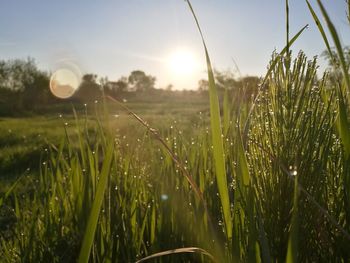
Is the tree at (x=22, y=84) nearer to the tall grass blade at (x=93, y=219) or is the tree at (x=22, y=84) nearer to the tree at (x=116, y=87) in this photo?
the tree at (x=116, y=87)

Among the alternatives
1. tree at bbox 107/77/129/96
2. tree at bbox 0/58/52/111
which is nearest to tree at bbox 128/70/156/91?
tree at bbox 107/77/129/96

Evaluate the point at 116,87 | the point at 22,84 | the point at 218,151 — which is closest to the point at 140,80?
the point at 116,87

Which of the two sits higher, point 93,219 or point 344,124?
point 344,124

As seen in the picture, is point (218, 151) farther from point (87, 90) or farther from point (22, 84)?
point (87, 90)

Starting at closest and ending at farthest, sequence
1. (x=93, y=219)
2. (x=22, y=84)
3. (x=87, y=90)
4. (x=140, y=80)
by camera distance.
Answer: (x=93, y=219) < (x=22, y=84) < (x=87, y=90) < (x=140, y=80)

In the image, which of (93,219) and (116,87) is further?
(116,87)

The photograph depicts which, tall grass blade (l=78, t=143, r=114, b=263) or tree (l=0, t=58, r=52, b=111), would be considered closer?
tall grass blade (l=78, t=143, r=114, b=263)

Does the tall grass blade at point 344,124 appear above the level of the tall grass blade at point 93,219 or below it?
above

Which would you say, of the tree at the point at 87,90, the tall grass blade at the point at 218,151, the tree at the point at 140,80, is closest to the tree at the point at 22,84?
the tree at the point at 87,90

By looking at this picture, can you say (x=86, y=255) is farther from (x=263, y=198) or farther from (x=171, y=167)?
(x=171, y=167)

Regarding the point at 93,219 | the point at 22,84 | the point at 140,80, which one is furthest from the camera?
the point at 140,80

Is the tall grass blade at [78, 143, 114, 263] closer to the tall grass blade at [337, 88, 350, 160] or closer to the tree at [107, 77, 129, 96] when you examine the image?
the tall grass blade at [337, 88, 350, 160]

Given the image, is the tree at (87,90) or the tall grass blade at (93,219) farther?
the tree at (87,90)

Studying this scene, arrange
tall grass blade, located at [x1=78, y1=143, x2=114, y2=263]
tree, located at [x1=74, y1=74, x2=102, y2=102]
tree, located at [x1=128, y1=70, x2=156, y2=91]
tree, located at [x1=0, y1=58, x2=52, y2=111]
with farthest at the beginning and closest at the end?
tree, located at [x1=128, y1=70, x2=156, y2=91], tree, located at [x1=74, y1=74, x2=102, y2=102], tree, located at [x1=0, y1=58, x2=52, y2=111], tall grass blade, located at [x1=78, y1=143, x2=114, y2=263]
